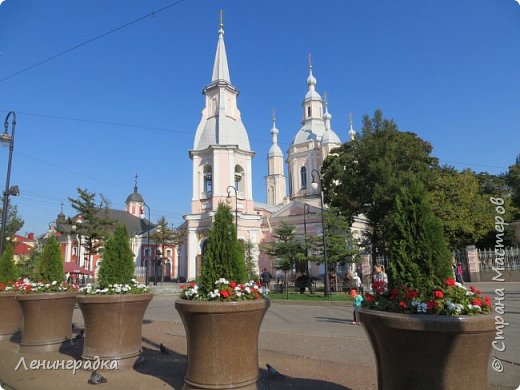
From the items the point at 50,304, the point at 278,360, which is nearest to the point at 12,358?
the point at 50,304

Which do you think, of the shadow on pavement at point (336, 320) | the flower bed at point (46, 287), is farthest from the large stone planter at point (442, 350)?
the shadow on pavement at point (336, 320)

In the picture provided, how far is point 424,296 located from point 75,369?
202 inches

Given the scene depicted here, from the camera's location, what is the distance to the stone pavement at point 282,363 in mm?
5062

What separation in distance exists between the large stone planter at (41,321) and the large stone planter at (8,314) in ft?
6.71

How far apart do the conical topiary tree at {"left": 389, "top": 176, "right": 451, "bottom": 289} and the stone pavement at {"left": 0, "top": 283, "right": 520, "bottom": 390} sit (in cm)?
200

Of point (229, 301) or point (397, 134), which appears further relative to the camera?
point (397, 134)

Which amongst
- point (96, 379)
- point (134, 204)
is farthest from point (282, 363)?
point (134, 204)

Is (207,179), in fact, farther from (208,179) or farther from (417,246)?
(417,246)

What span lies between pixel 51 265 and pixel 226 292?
17.7ft

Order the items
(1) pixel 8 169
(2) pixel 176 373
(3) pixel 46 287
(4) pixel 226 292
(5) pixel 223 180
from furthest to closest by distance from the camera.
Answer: (5) pixel 223 180
(1) pixel 8 169
(3) pixel 46 287
(2) pixel 176 373
(4) pixel 226 292

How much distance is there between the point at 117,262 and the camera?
6.65 m

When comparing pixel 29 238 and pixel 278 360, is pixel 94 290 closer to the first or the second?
pixel 278 360

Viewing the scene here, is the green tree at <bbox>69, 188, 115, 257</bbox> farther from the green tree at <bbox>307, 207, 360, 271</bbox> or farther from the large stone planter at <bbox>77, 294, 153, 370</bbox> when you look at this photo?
the large stone planter at <bbox>77, 294, 153, 370</bbox>

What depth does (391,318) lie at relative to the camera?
3.18 m
